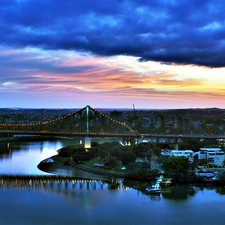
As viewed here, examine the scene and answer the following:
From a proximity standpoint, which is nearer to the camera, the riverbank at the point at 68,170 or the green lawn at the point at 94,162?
the riverbank at the point at 68,170

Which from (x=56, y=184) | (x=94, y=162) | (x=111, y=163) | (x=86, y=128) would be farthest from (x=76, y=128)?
(x=56, y=184)

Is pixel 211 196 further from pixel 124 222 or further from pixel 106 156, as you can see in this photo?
pixel 106 156

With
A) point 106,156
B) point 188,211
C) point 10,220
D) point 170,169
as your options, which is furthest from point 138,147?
point 10,220

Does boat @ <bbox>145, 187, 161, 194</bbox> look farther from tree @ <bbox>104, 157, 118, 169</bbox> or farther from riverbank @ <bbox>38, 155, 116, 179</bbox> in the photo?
tree @ <bbox>104, 157, 118, 169</bbox>

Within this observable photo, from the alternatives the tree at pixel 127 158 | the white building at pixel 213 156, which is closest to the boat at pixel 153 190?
the tree at pixel 127 158

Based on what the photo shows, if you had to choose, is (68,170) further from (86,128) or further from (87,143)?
(86,128)

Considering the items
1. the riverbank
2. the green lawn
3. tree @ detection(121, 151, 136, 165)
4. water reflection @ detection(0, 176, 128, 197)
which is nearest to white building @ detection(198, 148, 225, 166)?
tree @ detection(121, 151, 136, 165)

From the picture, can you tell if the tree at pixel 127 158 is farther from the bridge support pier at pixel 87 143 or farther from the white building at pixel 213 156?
the bridge support pier at pixel 87 143
